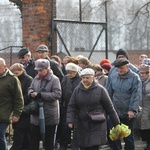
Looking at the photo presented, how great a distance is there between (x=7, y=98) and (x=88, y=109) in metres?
1.41

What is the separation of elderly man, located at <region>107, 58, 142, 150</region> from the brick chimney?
145 inches

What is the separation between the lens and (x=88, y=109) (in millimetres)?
9758

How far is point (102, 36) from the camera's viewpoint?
1614 cm

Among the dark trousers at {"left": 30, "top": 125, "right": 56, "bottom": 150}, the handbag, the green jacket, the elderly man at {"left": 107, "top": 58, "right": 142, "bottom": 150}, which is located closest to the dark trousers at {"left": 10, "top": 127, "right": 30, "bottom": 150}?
the dark trousers at {"left": 30, "top": 125, "right": 56, "bottom": 150}

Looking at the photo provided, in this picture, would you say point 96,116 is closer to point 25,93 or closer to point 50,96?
point 50,96

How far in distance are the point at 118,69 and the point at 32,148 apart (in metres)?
2.18

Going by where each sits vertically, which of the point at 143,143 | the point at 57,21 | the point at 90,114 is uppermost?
the point at 57,21

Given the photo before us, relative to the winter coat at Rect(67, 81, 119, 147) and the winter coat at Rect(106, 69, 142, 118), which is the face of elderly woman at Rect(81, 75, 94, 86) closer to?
the winter coat at Rect(67, 81, 119, 147)

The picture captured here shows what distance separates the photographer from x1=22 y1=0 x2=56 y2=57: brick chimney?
14.2 meters

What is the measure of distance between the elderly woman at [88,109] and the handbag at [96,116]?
0.13ft

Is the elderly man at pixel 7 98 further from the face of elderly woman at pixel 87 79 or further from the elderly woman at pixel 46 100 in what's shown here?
the face of elderly woman at pixel 87 79

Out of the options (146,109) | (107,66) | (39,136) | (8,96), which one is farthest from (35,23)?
(8,96)

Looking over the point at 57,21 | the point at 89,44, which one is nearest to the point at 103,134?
the point at 57,21

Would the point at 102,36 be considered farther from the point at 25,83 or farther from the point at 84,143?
the point at 84,143
